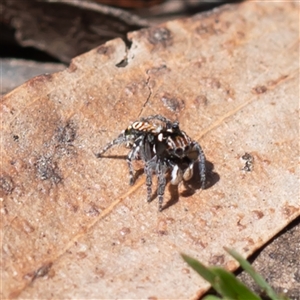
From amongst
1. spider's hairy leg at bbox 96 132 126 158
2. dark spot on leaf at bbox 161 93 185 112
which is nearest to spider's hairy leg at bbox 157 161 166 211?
spider's hairy leg at bbox 96 132 126 158

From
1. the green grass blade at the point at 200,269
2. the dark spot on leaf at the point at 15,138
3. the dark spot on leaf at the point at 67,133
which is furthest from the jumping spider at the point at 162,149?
the green grass blade at the point at 200,269

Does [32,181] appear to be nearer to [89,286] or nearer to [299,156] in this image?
[89,286]

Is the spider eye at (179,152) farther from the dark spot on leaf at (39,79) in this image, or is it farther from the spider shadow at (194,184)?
the dark spot on leaf at (39,79)

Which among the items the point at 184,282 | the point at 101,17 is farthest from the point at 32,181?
the point at 101,17

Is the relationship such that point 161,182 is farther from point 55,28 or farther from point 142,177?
point 55,28

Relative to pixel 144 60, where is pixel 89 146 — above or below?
below

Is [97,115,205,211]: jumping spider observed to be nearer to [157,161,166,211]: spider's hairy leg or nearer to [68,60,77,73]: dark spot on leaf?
[157,161,166,211]: spider's hairy leg
